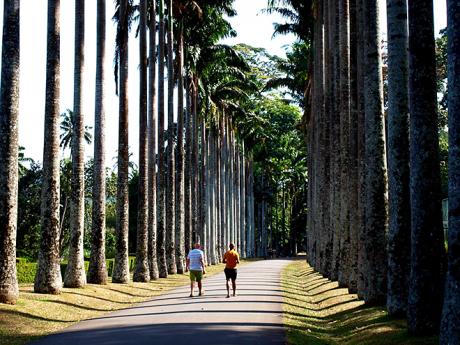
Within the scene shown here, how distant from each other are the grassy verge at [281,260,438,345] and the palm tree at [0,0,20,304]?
6.60 m

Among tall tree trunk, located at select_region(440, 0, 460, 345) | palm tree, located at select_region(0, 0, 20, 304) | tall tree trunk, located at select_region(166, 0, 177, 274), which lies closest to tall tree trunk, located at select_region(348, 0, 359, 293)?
palm tree, located at select_region(0, 0, 20, 304)

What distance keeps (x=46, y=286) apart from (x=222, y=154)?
48675 mm

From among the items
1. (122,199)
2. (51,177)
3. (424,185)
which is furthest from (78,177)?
(424,185)

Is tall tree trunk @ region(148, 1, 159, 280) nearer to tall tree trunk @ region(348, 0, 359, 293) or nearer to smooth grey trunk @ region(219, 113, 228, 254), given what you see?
tall tree trunk @ region(348, 0, 359, 293)

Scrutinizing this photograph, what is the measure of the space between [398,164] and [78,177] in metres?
11.8

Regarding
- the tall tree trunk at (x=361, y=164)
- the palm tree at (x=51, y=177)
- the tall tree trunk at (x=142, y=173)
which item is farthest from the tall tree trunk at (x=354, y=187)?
the tall tree trunk at (x=142, y=173)

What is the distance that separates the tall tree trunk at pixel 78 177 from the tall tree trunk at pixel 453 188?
1481 centimetres

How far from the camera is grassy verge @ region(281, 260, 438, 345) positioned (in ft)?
36.7

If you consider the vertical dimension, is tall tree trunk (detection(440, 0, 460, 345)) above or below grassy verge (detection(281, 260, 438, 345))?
above

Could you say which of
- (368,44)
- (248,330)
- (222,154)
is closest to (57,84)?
(368,44)

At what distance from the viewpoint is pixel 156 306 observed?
17953 millimetres

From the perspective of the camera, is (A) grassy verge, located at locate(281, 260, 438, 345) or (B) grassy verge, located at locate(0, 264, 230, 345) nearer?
(A) grassy verge, located at locate(281, 260, 438, 345)

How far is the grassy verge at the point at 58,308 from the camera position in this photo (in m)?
13.0

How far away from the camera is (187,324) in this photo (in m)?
13.4
